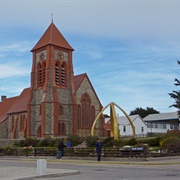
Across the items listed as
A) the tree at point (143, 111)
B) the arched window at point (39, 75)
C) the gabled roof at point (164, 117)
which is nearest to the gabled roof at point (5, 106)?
the arched window at point (39, 75)

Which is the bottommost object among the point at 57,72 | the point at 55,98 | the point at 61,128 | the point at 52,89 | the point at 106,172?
the point at 106,172

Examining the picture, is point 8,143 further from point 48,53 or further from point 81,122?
point 48,53

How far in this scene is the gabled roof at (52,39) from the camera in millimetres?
67100

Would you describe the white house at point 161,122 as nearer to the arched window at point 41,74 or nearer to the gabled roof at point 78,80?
the gabled roof at point 78,80

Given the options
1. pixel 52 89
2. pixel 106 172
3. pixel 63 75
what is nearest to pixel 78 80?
pixel 63 75

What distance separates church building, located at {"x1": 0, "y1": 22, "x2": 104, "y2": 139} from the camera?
6379 centimetres

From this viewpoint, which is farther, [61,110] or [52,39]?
[52,39]

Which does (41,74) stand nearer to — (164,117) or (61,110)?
(61,110)

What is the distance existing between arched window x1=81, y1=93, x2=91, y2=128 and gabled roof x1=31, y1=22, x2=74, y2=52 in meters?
10.2

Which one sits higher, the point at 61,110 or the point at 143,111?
the point at 143,111

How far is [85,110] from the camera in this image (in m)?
69.9

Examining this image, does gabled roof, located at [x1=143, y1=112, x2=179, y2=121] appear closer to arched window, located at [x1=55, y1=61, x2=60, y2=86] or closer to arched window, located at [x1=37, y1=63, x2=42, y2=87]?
arched window, located at [x1=55, y1=61, x2=60, y2=86]

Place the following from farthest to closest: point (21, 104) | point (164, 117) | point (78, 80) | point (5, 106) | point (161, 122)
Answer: point (161, 122)
point (164, 117)
point (5, 106)
point (21, 104)
point (78, 80)

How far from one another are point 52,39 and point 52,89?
33.0ft
